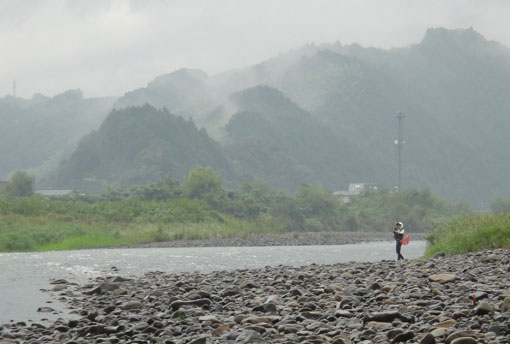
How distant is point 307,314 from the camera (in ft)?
52.5

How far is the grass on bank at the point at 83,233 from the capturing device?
64.2 metres

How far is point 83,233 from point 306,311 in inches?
2423

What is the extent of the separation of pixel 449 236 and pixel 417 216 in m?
114

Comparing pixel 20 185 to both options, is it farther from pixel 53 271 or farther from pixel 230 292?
pixel 230 292

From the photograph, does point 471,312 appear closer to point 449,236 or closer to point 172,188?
point 449,236

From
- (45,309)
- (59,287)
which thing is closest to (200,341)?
(45,309)

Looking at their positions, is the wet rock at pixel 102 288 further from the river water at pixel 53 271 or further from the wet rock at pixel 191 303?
the wet rock at pixel 191 303

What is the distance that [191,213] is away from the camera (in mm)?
106500

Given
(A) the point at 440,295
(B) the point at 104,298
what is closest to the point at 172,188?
(B) the point at 104,298

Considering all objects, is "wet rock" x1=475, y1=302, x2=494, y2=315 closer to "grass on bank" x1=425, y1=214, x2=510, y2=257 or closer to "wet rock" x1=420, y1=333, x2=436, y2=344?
"wet rock" x1=420, y1=333, x2=436, y2=344

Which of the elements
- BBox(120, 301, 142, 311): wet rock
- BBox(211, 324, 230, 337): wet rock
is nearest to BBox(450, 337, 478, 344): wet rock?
BBox(211, 324, 230, 337): wet rock

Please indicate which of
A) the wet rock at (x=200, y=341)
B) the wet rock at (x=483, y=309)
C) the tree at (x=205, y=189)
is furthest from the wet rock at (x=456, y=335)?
the tree at (x=205, y=189)

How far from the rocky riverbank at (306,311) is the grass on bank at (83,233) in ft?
136

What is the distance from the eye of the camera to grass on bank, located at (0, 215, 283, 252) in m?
64.2
